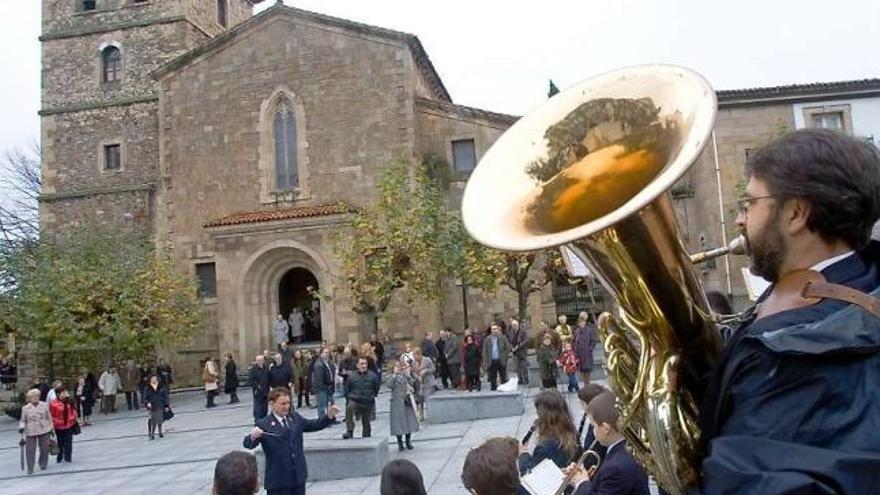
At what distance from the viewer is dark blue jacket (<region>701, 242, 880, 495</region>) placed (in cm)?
136

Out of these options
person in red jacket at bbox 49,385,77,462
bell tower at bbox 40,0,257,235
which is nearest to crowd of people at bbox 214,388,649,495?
person in red jacket at bbox 49,385,77,462

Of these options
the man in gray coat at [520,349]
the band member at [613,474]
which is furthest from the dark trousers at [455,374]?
the band member at [613,474]

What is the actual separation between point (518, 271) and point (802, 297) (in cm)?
2050

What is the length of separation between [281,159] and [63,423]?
49.5 ft

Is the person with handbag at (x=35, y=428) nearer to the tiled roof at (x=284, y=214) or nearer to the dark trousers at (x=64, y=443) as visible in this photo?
the dark trousers at (x=64, y=443)

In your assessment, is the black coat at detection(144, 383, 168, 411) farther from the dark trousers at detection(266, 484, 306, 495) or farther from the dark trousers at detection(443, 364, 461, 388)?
the dark trousers at detection(266, 484, 306, 495)

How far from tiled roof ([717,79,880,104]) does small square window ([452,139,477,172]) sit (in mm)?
8562

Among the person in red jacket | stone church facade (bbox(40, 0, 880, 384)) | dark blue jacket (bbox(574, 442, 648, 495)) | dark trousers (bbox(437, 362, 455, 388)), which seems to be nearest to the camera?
dark blue jacket (bbox(574, 442, 648, 495))

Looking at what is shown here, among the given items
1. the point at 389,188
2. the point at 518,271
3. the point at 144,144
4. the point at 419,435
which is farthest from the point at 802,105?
the point at 144,144

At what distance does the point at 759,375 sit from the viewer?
4.97ft

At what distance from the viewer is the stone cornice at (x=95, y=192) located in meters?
29.9

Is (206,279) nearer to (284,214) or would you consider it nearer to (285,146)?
(284,214)

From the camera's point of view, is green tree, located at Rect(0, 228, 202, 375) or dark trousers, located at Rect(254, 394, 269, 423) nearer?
dark trousers, located at Rect(254, 394, 269, 423)

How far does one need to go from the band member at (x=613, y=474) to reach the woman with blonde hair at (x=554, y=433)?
92 centimetres
